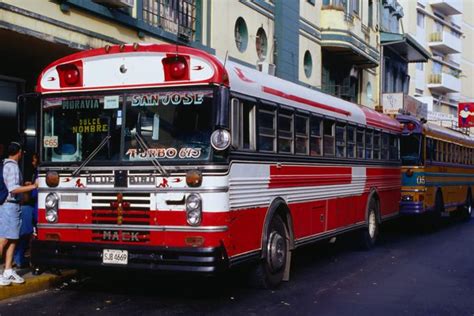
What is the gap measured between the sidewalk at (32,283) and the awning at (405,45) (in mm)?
22511

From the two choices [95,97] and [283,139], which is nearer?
[95,97]

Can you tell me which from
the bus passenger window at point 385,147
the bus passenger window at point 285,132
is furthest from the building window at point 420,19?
the bus passenger window at point 285,132

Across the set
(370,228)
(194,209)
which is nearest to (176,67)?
(194,209)

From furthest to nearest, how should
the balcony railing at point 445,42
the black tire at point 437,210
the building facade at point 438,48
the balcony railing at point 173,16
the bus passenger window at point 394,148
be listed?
1. the balcony railing at point 445,42
2. the building facade at point 438,48
3. the black tire at point 437,210
4. the bus passenger window at point 394,148
5. the balcony railing at point 173,16

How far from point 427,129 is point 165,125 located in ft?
34.4

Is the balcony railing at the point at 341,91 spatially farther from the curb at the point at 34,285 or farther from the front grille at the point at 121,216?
the front grille at the point at 121,216

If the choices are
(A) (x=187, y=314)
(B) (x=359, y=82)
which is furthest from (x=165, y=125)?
(B) (x=359, y=82)

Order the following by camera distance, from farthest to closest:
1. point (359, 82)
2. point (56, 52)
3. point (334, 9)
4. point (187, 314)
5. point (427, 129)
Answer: point (359, 82), point (334, 9), point (427, 129), point (56, 52), point (187, 314)

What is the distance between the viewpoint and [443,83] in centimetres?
5222

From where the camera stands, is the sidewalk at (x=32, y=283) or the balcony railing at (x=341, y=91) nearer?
the sidewalk at (x=32, y=283)

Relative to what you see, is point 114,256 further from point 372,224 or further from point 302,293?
point 372,224

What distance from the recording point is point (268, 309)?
24.3 feet

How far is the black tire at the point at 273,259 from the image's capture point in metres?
8.32

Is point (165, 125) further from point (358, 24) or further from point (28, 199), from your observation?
point (358, 24)
